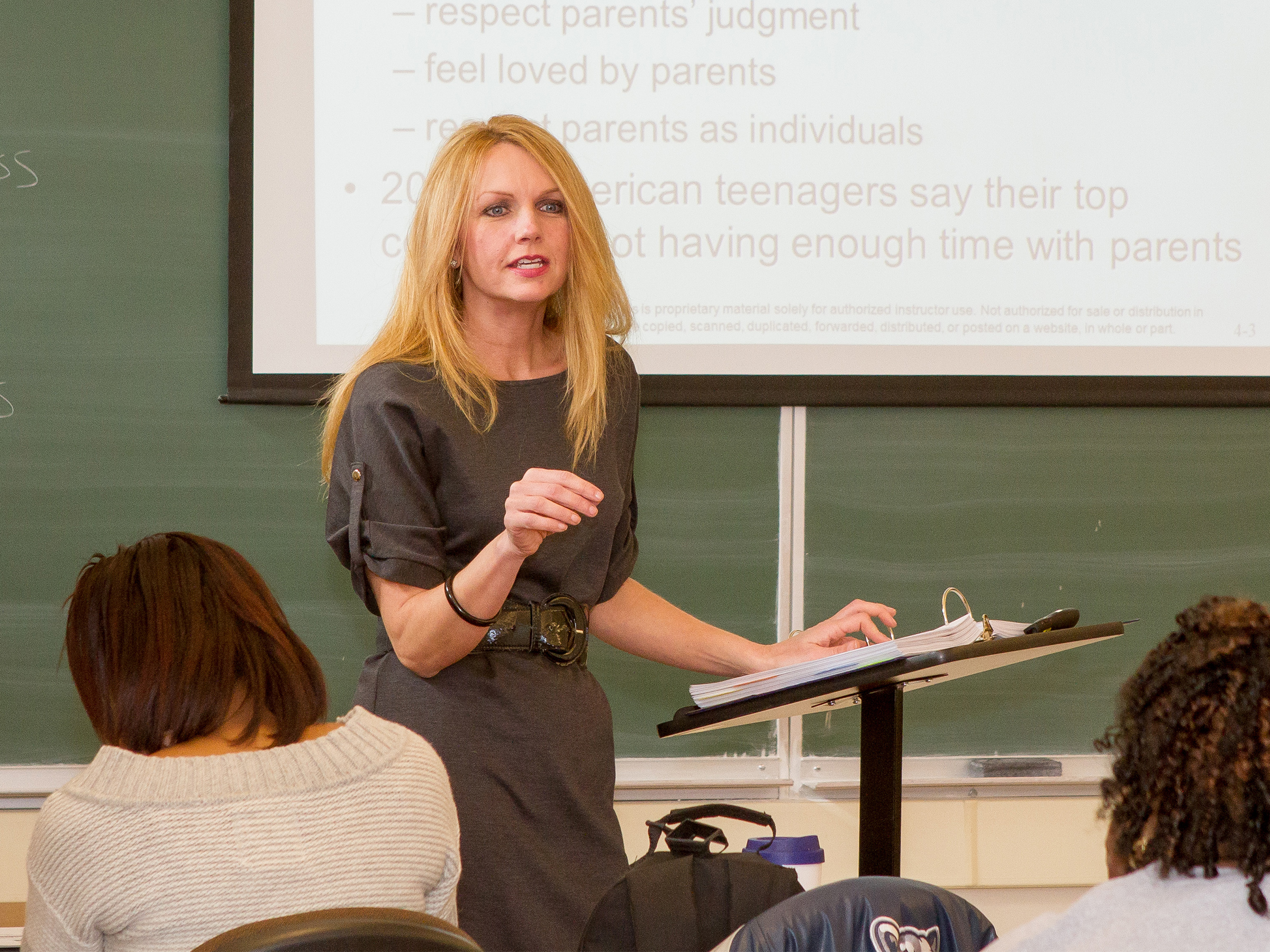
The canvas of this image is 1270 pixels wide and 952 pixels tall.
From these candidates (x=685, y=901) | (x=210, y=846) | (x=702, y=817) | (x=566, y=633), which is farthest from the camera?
(x=566, y=633)

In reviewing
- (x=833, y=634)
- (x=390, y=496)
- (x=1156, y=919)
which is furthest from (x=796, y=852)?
(x=1156, y=919)

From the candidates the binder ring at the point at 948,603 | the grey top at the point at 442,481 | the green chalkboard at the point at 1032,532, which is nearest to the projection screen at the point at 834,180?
the green chalkboard at the point at 1032,532

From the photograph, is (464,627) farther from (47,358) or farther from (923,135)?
(923,135)

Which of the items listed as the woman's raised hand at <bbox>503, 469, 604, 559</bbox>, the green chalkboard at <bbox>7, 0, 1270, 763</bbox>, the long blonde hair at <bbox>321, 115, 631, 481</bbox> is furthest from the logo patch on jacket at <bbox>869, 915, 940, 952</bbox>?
the green chalkboard at <bbox>7, 0, 1270, 763</bbox>

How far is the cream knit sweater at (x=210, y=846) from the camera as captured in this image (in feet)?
3.45

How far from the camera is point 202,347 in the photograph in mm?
2439

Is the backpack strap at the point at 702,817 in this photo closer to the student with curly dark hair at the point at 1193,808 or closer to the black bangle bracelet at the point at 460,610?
the black bangle bracelet at the point at 460,610

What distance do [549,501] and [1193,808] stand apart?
70cm

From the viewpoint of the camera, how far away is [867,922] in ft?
3.60

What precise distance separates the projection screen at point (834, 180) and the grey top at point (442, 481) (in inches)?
34.7

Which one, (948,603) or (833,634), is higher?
(833,634)

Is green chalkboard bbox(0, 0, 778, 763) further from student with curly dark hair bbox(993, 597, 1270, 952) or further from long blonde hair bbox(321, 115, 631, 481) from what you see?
student with curly dark hair bbox(993, 597, 1270, 952)

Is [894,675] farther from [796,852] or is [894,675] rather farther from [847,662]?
[796,852]

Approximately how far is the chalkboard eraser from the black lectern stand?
42.2 inches
